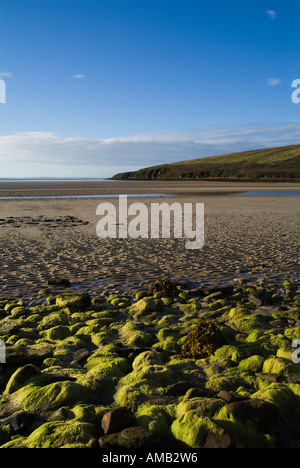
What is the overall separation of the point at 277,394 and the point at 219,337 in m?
2.05

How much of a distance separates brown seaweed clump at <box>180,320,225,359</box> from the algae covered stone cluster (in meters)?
0.02

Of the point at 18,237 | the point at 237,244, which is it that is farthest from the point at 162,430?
the point at 18,237

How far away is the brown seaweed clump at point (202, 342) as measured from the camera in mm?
6879

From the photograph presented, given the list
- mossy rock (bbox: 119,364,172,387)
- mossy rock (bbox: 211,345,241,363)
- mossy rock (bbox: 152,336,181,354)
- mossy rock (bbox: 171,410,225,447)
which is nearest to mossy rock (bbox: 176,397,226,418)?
mossy rock (bbox: 171,410,225,447)

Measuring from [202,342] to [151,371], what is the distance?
Answer: 1473 millimetres

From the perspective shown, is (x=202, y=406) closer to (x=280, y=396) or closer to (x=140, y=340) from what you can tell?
(x=280, y=396)

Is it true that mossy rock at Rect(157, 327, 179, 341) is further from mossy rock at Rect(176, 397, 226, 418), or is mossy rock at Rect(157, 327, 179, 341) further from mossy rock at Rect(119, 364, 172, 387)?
mossy rock at Rect(176, 397, 226, 418)

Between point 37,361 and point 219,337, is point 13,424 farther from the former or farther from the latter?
point 219,337

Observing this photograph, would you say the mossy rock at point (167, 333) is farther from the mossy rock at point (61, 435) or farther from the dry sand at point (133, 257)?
the dry sand at point (133, 257)

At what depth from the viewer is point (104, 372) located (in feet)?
20.0

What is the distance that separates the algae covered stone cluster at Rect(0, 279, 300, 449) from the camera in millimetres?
4512

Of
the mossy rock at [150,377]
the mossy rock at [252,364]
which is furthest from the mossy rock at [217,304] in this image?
the mossy rock at [150,377]

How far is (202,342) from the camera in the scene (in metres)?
7.04

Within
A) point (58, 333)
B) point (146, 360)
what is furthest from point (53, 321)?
point (146, 360)
